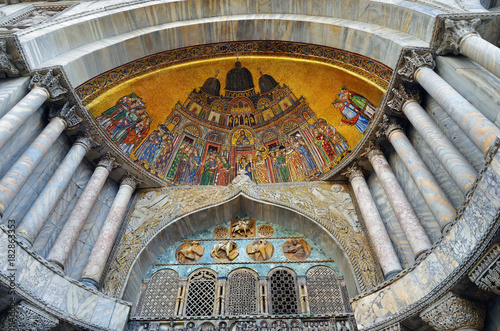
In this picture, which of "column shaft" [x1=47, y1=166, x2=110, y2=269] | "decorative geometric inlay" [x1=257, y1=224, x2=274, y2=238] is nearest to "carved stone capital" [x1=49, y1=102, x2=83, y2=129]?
"column shaft" [x1=47, y1=166, x2=110, y2=269]

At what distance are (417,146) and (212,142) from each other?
6.02 meters

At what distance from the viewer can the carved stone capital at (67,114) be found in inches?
309

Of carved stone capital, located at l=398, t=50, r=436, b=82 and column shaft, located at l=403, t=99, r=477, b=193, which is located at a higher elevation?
carved stone capital, located at l=398, t=50, r=436, b=82

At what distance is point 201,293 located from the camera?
7926mm

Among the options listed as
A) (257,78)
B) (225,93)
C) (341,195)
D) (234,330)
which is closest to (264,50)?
(257,78)

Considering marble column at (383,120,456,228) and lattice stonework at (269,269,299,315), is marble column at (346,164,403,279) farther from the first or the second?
lattice stonework at (269,269,299,315)

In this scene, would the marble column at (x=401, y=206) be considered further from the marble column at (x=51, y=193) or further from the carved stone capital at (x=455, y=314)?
the marble column at (x=51, y=193)

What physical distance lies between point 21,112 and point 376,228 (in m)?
7.42

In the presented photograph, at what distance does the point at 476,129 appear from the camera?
545cm

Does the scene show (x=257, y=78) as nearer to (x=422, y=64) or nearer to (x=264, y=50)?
(x=264, y=50)

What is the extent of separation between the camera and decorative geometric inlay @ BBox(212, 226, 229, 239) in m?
9.27

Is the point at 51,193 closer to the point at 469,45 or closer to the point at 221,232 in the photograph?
the point at 221,232

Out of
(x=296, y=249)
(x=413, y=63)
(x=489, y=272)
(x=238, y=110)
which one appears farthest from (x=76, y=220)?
(x=413, y=63)

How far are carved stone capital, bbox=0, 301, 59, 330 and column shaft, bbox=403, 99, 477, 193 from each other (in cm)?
668
